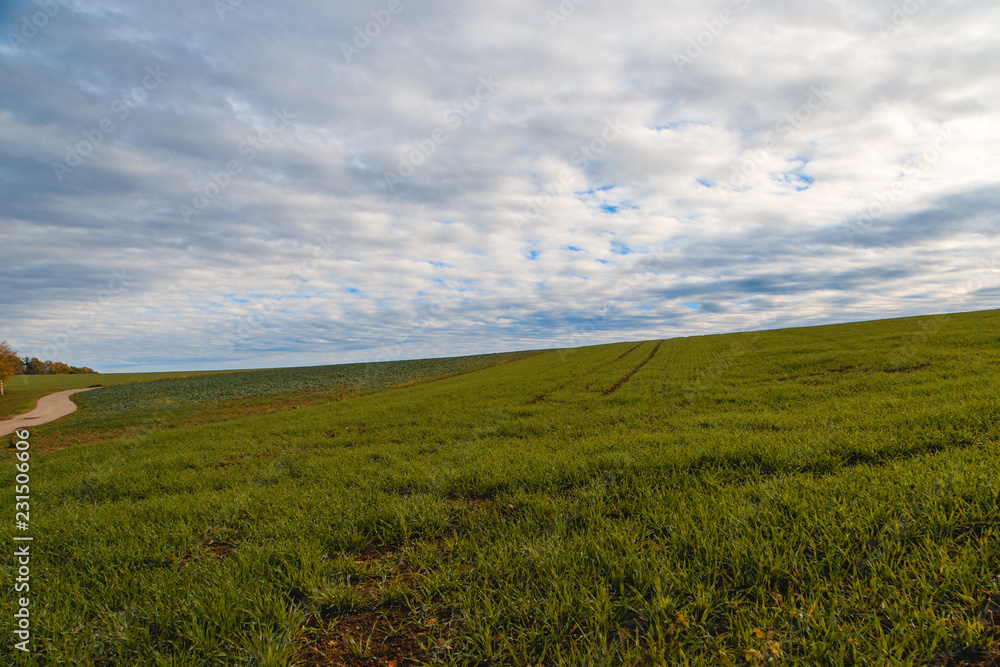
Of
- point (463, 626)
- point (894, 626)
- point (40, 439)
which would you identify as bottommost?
point (40, 439)

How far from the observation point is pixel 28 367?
11356cm

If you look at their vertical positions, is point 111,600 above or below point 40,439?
above

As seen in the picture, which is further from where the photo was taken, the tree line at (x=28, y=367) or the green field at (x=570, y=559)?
the tree line at (x=28, y=367)

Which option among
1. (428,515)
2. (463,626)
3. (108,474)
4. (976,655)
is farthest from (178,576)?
(108,474)

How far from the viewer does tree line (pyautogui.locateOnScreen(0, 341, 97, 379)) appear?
52.7 metres

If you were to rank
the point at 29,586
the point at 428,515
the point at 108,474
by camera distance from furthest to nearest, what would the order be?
the point at 108,474 < the point at 428,515 < the point at 29,586

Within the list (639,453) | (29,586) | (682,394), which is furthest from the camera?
(682,394)

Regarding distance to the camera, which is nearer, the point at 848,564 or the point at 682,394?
the point at 848,564

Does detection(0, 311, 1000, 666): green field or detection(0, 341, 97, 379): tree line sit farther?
detection(0, 341, 97, 379): tree line

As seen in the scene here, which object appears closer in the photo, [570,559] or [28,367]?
[570,559]

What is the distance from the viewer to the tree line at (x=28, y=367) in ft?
173

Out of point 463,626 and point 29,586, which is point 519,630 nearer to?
point 463,626

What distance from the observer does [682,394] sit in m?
17.4

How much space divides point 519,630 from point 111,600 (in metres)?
3.94
